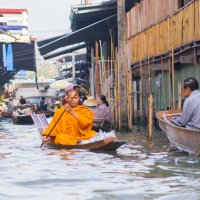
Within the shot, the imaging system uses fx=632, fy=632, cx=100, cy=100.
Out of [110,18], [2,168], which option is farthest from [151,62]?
[2,168]

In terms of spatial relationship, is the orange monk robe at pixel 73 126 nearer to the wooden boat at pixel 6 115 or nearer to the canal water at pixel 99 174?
the canal water at pixel 99 174

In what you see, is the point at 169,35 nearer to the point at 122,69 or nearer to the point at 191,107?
the point at 122,69

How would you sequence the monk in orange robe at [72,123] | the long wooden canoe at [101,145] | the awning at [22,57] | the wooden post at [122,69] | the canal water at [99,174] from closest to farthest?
the canal water at [99,174]
the long wooden canoe at [101,145]
the monk in orange robe at [72,123]
the wooden post at [122,69]
the awning at [22,57]

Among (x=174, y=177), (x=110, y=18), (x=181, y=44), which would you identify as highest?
(x=110, y=18)

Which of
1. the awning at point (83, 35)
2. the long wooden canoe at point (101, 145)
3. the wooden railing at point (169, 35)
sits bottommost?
the long wooden canoe at point (101, 145)

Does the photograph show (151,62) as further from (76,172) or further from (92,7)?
(76,172)

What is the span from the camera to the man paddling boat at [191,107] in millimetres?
10742

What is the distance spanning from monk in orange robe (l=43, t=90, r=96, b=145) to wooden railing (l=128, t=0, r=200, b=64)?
150 inches

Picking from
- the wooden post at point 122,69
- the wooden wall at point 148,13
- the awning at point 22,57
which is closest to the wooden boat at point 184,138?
the wooden post at point 122,69

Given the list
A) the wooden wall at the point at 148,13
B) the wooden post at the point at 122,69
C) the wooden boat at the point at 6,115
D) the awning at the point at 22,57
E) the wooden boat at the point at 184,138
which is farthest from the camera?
the awning at the point at 22,57

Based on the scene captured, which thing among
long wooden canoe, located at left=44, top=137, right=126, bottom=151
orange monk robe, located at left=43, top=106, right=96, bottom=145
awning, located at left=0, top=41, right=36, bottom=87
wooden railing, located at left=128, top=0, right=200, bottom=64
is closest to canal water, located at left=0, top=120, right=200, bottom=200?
long wooden canoe, located at left=44, top=137, right=126, bottom=151

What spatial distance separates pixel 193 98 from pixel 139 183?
Answer: 3201 mm

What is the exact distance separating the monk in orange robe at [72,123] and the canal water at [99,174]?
0.34 m

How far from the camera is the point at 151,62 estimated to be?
64.3 ft
